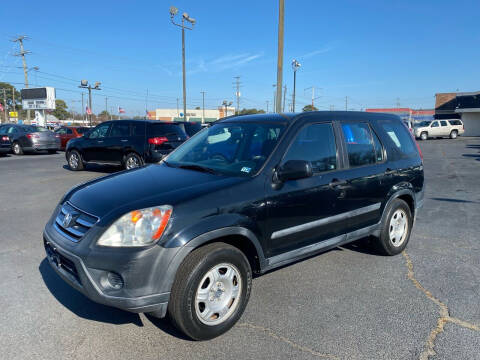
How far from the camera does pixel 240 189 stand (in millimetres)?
2975

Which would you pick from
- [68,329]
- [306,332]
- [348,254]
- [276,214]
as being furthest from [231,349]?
[348,254]

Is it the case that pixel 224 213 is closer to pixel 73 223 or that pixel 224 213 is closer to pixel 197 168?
pixel 197 168

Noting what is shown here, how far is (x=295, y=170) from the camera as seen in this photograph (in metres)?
3.11

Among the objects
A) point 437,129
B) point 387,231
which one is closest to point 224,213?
point 387,231

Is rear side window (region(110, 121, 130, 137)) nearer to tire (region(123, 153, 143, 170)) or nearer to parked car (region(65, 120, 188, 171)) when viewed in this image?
parked car (region(65, 120, 188, 171))

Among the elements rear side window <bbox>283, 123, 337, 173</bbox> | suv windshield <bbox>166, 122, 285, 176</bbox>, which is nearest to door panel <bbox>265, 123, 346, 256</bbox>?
rear side window <bbox>283, 123, 337, 173</bbox>

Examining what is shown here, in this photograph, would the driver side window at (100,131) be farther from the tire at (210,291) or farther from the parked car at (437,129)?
the parked car at (437,129)

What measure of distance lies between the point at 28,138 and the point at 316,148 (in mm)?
18820

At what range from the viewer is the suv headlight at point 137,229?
100 inches

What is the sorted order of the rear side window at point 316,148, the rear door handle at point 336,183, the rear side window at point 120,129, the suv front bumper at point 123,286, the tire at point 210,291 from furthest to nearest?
the rear side window at point 120,129 < the rear door handle at point 336,183 < the rear side window at point 316,148 < the tire at point 210,291 < the suv front bumper at point 123,286

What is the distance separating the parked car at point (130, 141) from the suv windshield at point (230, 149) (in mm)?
6859

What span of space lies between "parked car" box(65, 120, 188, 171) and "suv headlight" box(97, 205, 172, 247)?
839 cm

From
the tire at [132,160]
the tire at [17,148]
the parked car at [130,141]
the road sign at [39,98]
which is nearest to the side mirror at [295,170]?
the parked car at [130,141]

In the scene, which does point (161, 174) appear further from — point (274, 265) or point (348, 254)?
point (348, 254)
